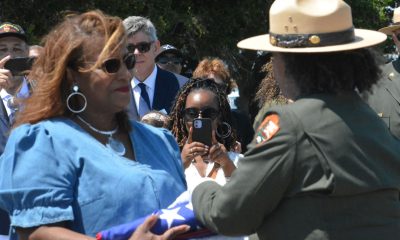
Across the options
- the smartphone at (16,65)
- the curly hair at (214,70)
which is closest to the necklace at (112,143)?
the smartphone at (16,65)

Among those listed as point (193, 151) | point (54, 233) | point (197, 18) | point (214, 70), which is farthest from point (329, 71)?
point (197, 18)

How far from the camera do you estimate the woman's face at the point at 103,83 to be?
3027 millimetres

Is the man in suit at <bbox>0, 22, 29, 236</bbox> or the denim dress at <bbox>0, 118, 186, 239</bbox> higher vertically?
the denim dress at <bbox>0, 118, 186, 239</bbox>

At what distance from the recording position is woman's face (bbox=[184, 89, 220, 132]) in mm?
4637

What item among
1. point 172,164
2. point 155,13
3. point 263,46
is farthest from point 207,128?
point 155,13

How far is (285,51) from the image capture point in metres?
2.85

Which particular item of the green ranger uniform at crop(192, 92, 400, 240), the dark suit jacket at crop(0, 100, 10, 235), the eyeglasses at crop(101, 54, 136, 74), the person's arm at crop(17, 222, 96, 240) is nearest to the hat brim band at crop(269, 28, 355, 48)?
the green ranger uniform at crop(192, 92, 400, 240)

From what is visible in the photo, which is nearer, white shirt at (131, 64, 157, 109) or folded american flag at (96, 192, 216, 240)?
folded american flag at (96, 192, 216, 240)

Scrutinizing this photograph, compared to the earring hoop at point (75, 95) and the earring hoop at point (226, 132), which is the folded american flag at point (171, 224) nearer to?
the earring hoop at point (75, 95)

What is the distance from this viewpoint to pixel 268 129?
9.11 feet

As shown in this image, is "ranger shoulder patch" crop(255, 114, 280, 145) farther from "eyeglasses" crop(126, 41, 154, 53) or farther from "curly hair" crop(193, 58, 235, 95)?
"curly hair" crop(193, 58, 235, 95)

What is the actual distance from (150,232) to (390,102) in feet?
10.2

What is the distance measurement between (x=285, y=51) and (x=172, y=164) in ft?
2.48

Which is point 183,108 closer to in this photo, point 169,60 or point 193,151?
point 193,151
